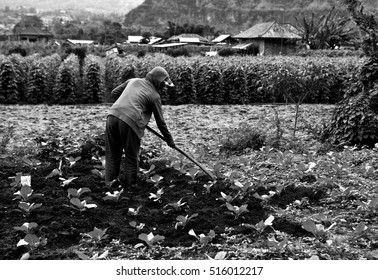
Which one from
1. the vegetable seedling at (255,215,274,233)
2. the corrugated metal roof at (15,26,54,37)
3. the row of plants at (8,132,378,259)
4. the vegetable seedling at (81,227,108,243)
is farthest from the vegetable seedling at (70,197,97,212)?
the corrugated metal roof at (15,26,54,37)

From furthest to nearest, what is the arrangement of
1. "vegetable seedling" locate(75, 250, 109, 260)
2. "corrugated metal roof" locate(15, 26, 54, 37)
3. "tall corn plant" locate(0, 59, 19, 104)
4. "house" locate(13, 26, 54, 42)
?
"corrugated metal roof" locate(15, 26, 54, 37), "house" locate(13, 26, 54, 42), "tall corn plant" locate(0, 59, 19, 104), "vegetable seedling" locate(75, 250, 109, 260)

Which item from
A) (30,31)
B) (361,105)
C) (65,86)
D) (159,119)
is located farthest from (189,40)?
(159,119)

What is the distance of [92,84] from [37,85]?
155cm

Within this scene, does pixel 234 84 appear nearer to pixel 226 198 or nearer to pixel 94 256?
pixel 226 198

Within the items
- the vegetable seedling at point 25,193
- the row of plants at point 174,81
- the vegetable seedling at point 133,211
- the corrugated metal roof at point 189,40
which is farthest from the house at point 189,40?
the vegetable seedling at point 133,211

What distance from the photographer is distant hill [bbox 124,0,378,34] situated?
10766 cm

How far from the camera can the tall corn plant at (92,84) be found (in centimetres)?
1551

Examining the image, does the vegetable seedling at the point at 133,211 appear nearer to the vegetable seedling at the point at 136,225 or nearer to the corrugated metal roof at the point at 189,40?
the vegetable seedling at the point at 136,225

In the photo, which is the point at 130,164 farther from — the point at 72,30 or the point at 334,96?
the point at 72,30

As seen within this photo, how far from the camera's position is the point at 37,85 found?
15.2 metres

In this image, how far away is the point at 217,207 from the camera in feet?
17.0

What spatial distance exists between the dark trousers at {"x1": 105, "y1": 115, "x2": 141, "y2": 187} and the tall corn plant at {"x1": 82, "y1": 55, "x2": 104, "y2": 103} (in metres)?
10.0

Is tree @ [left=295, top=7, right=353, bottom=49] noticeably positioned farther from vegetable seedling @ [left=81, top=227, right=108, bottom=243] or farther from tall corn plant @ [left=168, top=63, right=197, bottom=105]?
vegetable seedling @ [left=81, top=227, right=108, bottom=243]

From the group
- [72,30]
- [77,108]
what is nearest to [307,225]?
[77,108]
